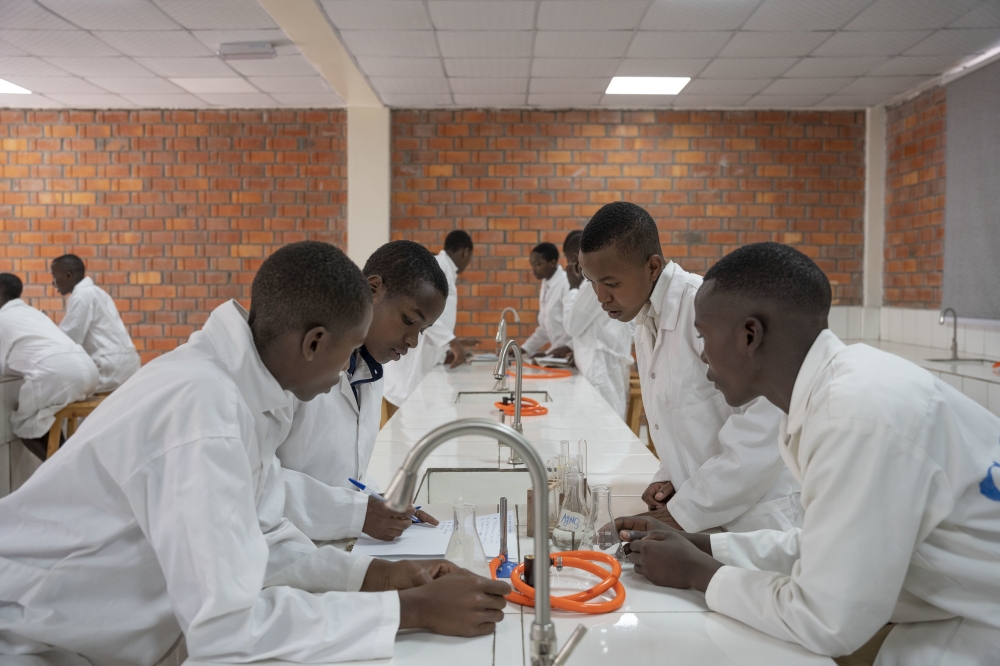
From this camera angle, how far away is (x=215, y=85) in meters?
5.45

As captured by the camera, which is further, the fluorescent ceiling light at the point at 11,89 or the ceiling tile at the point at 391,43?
the fluorescent ceiling light at the point at 11,89

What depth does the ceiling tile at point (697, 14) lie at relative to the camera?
3.87 meters

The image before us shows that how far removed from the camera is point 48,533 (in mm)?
1160

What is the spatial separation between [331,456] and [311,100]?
4833 mm

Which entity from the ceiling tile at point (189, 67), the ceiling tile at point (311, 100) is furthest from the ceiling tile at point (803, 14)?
the ceiling tile at point (189, 67)

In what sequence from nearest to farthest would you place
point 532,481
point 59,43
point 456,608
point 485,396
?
1. point 532,481
2. point 456,608
3. point 485,396
4. point 59,43

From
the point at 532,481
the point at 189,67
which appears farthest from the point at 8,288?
the point at 532,481

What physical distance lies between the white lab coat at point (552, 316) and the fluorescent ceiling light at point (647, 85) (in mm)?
1422

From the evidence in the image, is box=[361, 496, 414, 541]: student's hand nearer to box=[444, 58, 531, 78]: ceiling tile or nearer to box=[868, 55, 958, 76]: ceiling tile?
box=[444, 58, 531, 78]: ceiling tile

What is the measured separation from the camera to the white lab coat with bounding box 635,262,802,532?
173 cm

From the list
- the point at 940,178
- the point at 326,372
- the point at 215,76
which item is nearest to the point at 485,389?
the point at 326,372

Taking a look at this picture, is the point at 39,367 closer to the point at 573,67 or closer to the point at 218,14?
the point at 218,14

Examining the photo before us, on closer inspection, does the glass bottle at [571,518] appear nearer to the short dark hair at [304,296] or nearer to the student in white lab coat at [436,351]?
the short dark hair at [304,296]

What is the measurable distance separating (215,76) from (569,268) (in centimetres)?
291
